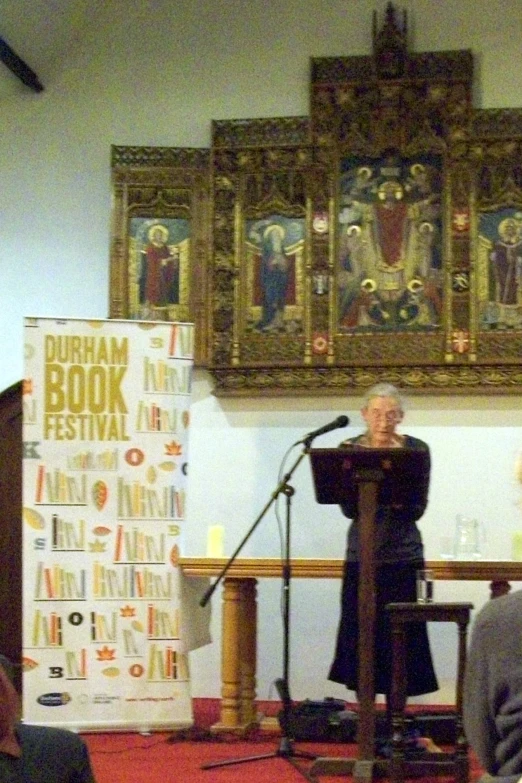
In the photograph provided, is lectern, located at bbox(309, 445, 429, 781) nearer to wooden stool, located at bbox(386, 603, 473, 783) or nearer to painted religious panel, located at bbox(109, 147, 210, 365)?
wooden stool, located at bbox(386, 603, 473, 783)

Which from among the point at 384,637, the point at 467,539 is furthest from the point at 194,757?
the point at 467,539

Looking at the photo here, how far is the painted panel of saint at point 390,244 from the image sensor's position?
653 cm

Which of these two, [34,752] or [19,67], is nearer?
[34,752]

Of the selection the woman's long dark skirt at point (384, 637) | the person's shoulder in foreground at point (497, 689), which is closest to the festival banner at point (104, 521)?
the woman's long dark skirt at point (384, 637)

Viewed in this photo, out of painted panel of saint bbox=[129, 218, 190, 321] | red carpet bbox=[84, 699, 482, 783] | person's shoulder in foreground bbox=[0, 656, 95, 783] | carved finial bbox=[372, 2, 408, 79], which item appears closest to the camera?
person's shoulder in foreground bbox=[0, 656, 95, 783]

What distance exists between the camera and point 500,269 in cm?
648

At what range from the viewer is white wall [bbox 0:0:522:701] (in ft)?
21.2

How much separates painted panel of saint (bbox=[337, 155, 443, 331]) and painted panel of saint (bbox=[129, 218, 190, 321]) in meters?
1.01

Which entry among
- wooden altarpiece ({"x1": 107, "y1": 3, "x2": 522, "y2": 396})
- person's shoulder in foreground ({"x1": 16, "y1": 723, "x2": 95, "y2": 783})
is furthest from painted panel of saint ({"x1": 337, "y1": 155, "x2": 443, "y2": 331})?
person's shoulder in foreground ({"x1": 16, "y1": 723, "x2": 95, "y2": 783})

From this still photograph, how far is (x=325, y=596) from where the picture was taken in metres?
6.54

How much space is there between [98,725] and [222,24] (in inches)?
174

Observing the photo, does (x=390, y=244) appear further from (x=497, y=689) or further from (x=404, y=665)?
(x=497, y=689)

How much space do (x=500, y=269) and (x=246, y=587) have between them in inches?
98.1

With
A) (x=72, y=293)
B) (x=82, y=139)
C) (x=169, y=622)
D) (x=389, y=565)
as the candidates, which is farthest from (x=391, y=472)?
(x=82, y=139)
